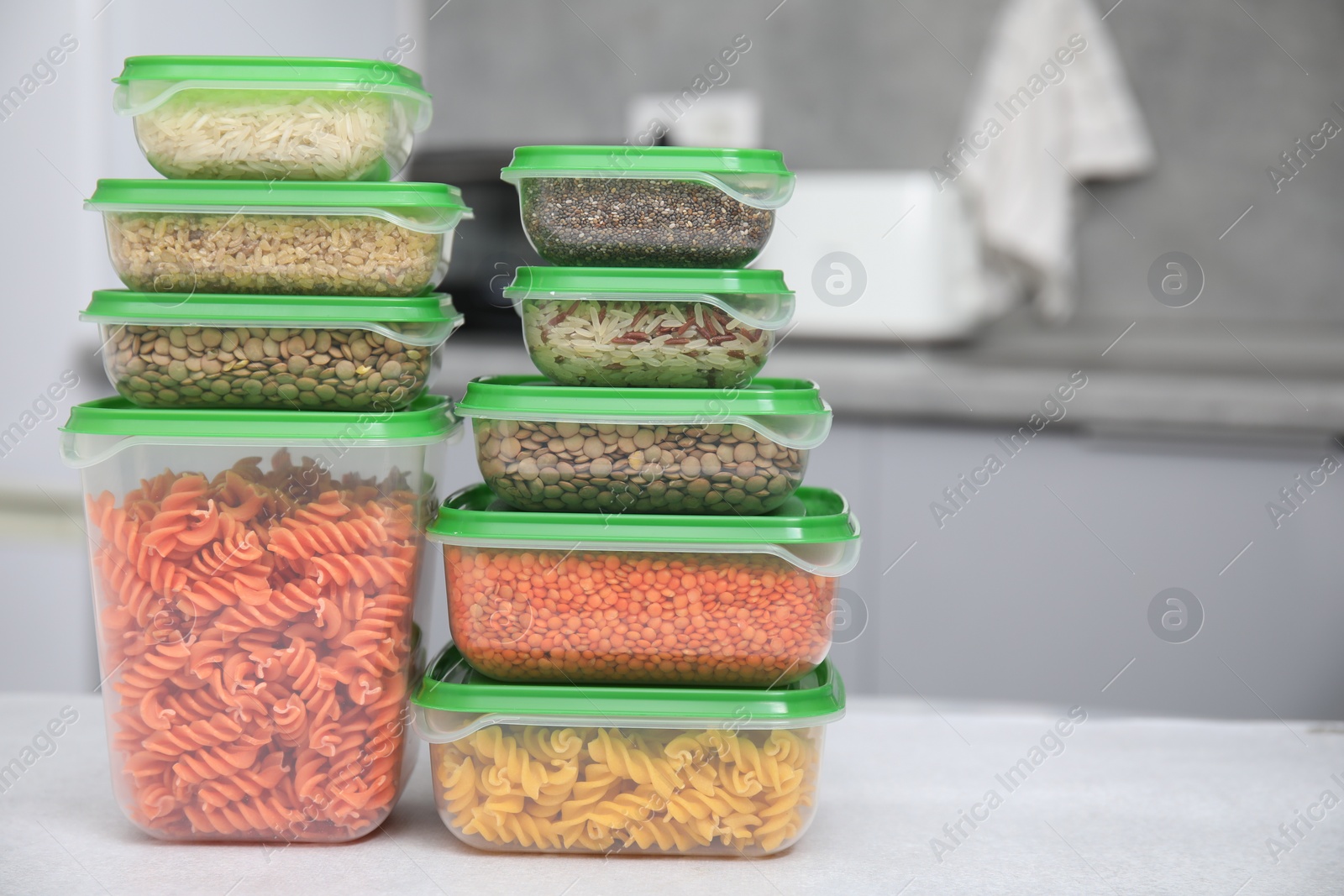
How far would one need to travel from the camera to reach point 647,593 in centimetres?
65

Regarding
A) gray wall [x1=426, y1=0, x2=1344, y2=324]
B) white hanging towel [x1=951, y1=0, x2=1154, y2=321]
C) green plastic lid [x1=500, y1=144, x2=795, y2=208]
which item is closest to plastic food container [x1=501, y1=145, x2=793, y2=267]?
green plastic lid [x1=500, y1=144, x2=795, y2=208]

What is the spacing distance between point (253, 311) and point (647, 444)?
0.23m

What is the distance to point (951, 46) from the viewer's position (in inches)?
84.8

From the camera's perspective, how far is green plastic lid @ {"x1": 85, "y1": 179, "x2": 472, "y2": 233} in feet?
2.14

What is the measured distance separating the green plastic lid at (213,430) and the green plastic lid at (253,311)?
0.16 ft

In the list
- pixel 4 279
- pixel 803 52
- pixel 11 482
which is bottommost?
pixel 11 482

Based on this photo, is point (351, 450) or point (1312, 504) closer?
point (351, 450)

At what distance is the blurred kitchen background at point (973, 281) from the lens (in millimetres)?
1581

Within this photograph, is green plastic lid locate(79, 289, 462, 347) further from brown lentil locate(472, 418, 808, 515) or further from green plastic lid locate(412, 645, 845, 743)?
green plastic lid locate(412, 645, 845, 743)

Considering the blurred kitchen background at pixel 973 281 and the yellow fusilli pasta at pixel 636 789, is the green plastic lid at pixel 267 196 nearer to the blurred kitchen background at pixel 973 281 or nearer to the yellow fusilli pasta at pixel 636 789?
the yellow fusilli pasta at pixel 636 789

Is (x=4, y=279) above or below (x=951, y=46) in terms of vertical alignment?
below

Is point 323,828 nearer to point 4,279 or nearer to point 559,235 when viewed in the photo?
point 559,235

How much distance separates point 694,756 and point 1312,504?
4.00ft

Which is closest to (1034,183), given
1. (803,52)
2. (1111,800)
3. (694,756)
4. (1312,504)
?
(803,52)
